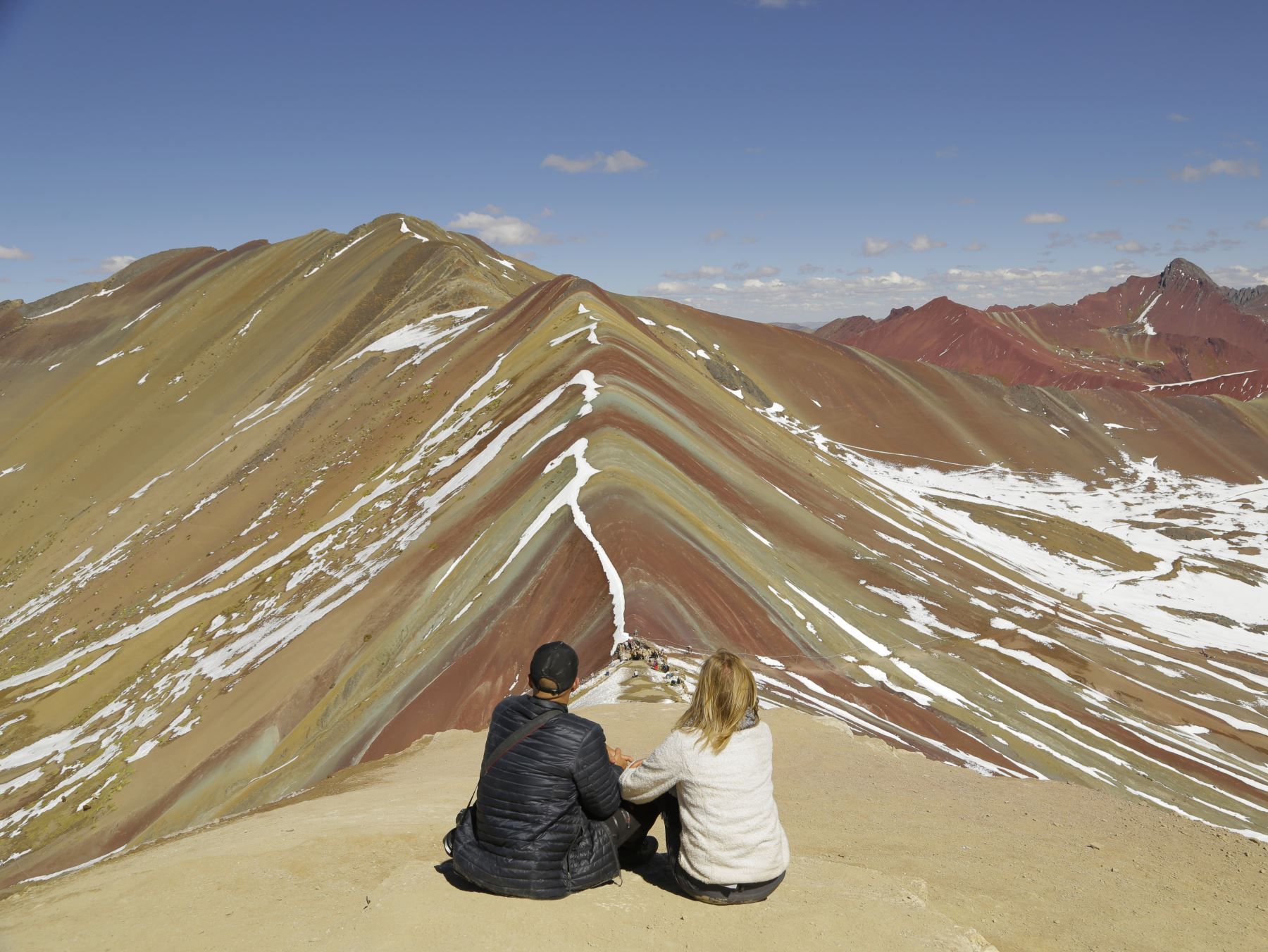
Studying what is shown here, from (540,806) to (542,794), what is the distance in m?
0.10

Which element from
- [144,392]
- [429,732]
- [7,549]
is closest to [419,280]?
[144,392]

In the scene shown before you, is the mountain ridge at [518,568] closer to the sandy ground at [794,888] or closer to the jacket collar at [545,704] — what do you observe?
the sandy ground at [794,888]

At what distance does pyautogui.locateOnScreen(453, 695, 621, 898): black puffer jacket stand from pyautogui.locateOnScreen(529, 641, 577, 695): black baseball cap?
0.12 metres

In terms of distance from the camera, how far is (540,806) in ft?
18.5

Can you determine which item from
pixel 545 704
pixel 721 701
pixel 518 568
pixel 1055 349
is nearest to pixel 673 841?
pixel 721 701

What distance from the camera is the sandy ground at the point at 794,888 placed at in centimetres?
552

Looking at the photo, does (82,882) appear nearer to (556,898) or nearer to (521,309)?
(556,898)

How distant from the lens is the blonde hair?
5578 millimetres

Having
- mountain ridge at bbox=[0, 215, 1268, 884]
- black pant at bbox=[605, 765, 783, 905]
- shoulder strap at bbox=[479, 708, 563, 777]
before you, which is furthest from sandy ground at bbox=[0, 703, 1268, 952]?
mountain ridge at bbox=[0, 215, 1268, 884]

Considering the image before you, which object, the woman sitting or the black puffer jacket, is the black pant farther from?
the black puffer jacket

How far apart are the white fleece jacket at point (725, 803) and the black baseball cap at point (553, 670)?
0.83m

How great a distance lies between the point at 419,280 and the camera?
7850cm

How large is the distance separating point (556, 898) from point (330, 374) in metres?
63.4

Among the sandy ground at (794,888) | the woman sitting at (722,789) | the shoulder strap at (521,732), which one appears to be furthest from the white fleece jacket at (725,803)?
the shoulder strap at (521,732)
